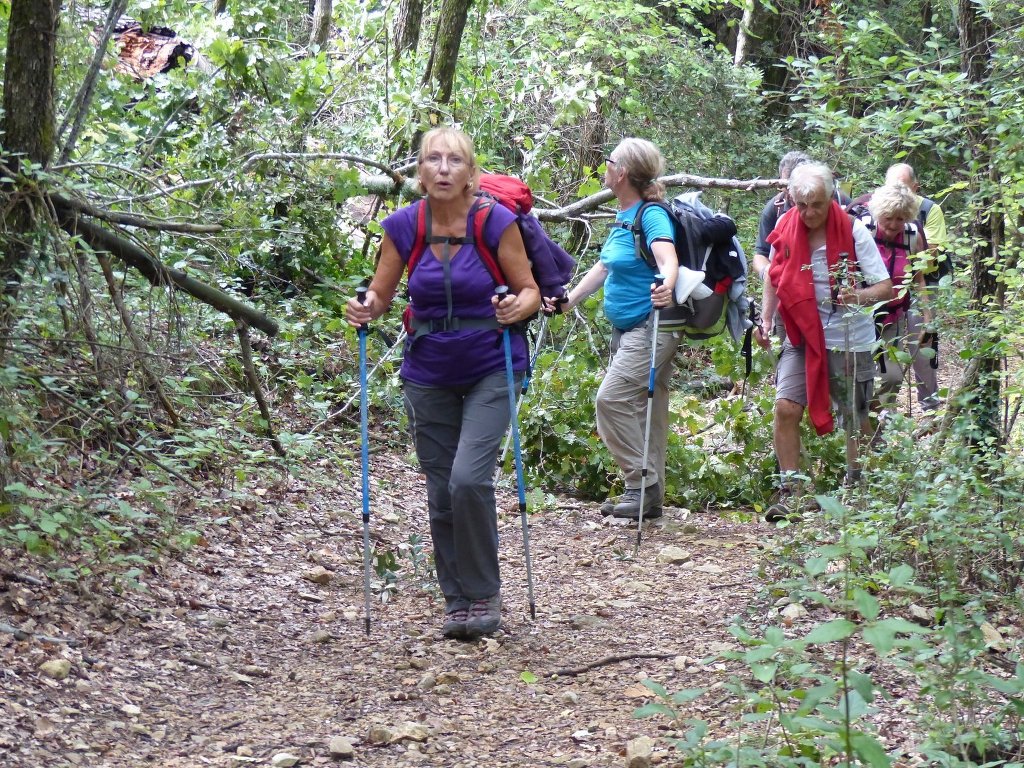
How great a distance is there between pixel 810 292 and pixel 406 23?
583 cm

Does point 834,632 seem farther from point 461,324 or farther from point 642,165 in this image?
point 642,165

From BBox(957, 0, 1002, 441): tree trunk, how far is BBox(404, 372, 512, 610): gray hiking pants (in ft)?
7.07

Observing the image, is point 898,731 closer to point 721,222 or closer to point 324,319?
point 721,222

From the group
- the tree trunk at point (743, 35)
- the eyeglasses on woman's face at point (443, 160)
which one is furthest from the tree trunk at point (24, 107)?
the tree trunk at point (743, 35)

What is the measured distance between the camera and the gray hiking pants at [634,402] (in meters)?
7.09

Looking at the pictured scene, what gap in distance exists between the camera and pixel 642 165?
680 centimetres

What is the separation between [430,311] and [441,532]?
1.03 meters

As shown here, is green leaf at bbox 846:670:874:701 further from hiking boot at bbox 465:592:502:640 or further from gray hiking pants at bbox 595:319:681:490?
gray hiking pants at bbox 595:319:681:490

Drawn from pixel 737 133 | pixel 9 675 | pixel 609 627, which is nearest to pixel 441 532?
pixel 609 627

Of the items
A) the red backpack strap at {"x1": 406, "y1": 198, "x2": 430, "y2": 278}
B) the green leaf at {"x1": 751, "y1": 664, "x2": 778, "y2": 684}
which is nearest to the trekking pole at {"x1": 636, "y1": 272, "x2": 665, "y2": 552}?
the red backpack strap at {"x1": 406, "y1": 198, "x2": 430, "y2": 278}

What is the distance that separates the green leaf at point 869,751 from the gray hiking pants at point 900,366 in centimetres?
289

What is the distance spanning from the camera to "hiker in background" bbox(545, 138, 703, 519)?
679 cm

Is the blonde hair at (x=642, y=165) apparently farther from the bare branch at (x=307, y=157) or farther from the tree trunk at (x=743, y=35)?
the tree trunk at (x=743, y=35)

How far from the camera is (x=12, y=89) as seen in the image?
515 centimetres
